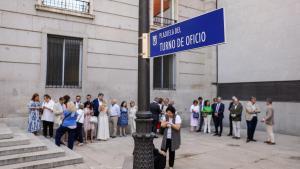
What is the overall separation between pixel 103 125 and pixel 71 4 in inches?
213

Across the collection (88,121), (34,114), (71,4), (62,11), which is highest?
(71,4)

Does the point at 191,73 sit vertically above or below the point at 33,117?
above

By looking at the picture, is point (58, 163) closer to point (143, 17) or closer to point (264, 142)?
point (143, 17)

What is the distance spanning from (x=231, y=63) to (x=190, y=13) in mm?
3786

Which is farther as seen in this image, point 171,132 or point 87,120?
point 87,120

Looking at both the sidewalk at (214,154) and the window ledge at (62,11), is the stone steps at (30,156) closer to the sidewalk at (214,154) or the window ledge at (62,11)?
the sidewalk at (214,154)

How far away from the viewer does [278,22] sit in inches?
530

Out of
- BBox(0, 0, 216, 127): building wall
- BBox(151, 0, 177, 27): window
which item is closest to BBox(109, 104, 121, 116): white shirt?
BBox(0, 0, 216, 127): building wall

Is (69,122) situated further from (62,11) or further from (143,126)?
(62,11)

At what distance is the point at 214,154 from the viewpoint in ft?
28.5

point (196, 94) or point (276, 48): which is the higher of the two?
point (276, 48)

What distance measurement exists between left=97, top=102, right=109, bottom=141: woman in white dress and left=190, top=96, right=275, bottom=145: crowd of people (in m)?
4.75

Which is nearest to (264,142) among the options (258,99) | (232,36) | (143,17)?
(258,99)

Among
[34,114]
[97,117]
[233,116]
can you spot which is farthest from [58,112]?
[233,116]
